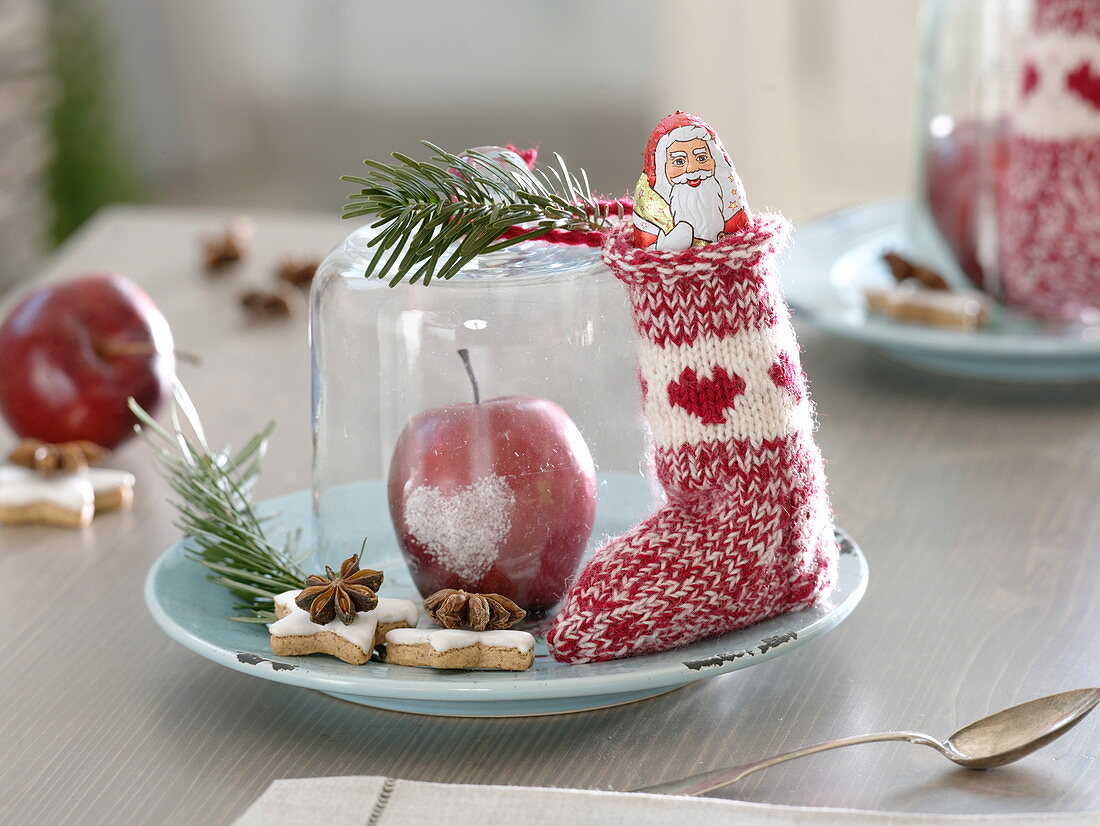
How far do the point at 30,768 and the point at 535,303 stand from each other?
25cm

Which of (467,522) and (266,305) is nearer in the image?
(467,522)

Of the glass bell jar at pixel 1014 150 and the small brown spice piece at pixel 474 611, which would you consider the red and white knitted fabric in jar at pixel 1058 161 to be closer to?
the glass bell jar at pixel 1014 150

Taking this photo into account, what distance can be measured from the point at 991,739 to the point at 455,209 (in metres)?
0.27

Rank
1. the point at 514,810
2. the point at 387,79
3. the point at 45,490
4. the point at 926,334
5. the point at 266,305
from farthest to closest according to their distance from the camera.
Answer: the point at 387,79, the point at 266,305, the point at 926,334, the point at 45,490, the point at 514,810

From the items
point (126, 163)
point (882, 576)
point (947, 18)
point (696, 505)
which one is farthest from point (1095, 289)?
point (126, 163)

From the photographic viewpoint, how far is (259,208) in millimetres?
2877

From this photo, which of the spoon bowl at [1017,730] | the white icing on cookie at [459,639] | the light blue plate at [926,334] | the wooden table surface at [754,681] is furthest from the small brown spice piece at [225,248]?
the spoon bowl at [1017,730]

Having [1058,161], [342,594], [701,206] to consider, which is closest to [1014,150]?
[1058,161]

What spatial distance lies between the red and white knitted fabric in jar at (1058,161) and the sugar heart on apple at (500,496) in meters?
0.45

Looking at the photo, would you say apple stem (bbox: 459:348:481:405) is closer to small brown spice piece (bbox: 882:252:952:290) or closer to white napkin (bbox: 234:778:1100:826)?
white napkin (bbox: 234:778:1100:826)

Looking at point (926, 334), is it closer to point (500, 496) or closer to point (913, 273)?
point (913, 273)

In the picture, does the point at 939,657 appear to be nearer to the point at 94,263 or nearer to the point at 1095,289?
the point at 1095,289

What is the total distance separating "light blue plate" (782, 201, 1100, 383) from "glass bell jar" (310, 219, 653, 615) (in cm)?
23

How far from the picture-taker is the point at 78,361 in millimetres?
766
